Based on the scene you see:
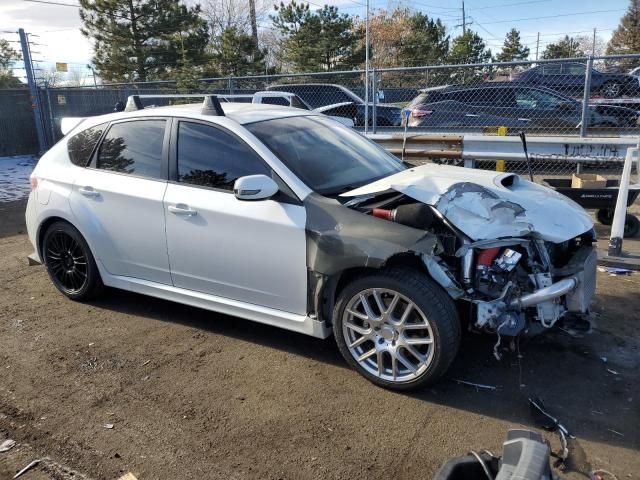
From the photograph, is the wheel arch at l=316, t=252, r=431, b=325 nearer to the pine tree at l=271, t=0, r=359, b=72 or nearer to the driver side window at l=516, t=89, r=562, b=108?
the driver side window at l=516, t=89, r=562, b=108

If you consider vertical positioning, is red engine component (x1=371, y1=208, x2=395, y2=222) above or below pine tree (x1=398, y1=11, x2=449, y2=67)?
below

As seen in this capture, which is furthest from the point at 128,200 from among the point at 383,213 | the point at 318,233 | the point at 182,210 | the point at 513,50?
the point at 513,50

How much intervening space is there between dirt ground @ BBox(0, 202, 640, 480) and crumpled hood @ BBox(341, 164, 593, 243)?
97 cm

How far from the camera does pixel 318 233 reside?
11.3 feet

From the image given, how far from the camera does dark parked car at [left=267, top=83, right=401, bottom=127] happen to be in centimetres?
1398

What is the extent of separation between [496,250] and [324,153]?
4.90 feet

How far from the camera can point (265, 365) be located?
3787 millimetres

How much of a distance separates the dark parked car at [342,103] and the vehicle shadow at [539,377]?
9.62 m

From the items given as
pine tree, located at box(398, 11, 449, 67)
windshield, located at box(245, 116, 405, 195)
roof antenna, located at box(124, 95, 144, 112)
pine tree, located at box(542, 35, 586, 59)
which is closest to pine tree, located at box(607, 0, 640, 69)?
pine tree, located at box(542, 35, 586, 59)

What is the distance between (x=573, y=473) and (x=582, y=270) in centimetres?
129

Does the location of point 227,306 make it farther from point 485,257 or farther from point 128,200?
point 485,257

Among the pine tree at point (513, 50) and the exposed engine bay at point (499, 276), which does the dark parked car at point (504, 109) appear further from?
the pine tree at point (513, 50)

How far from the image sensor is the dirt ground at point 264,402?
9.26 ft

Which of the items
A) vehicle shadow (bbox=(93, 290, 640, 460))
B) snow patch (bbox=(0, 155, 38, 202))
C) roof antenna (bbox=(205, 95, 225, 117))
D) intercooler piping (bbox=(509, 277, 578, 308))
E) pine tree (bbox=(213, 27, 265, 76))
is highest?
pine tree (bbox=(213, 27, 265, 76))
